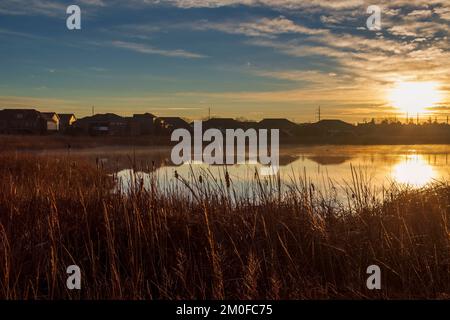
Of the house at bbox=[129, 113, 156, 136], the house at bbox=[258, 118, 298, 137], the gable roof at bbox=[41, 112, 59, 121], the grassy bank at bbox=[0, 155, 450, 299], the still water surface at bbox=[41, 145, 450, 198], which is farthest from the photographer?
the house at bbox=[258, 118, 298, 137]

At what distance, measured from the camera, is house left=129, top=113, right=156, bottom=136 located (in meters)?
76.3

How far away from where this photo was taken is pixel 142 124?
272 feet

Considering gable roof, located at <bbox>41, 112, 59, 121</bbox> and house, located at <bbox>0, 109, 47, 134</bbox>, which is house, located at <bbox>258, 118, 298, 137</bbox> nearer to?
gable roof, located at <bbox>41, 112, 59, 121</bbox>

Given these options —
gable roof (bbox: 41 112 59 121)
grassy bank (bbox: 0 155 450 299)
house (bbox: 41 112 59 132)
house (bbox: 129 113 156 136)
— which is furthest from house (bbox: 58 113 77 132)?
grassy bank (bbox: 0 155 450 299)

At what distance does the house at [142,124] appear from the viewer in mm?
76312

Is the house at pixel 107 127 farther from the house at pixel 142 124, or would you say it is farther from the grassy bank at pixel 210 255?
the grassy bank at pixel 210 255

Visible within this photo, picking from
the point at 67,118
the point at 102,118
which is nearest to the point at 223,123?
the point at 102,118

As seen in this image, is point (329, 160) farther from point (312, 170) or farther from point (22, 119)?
point (22, 119)

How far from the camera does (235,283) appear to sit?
514 centimetres

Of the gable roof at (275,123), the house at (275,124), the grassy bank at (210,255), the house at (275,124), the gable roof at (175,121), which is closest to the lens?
the grassy bank at (210,255)

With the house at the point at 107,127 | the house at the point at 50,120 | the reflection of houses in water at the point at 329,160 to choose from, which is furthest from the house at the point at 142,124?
the reflection of houses in water at the point at 329,160
